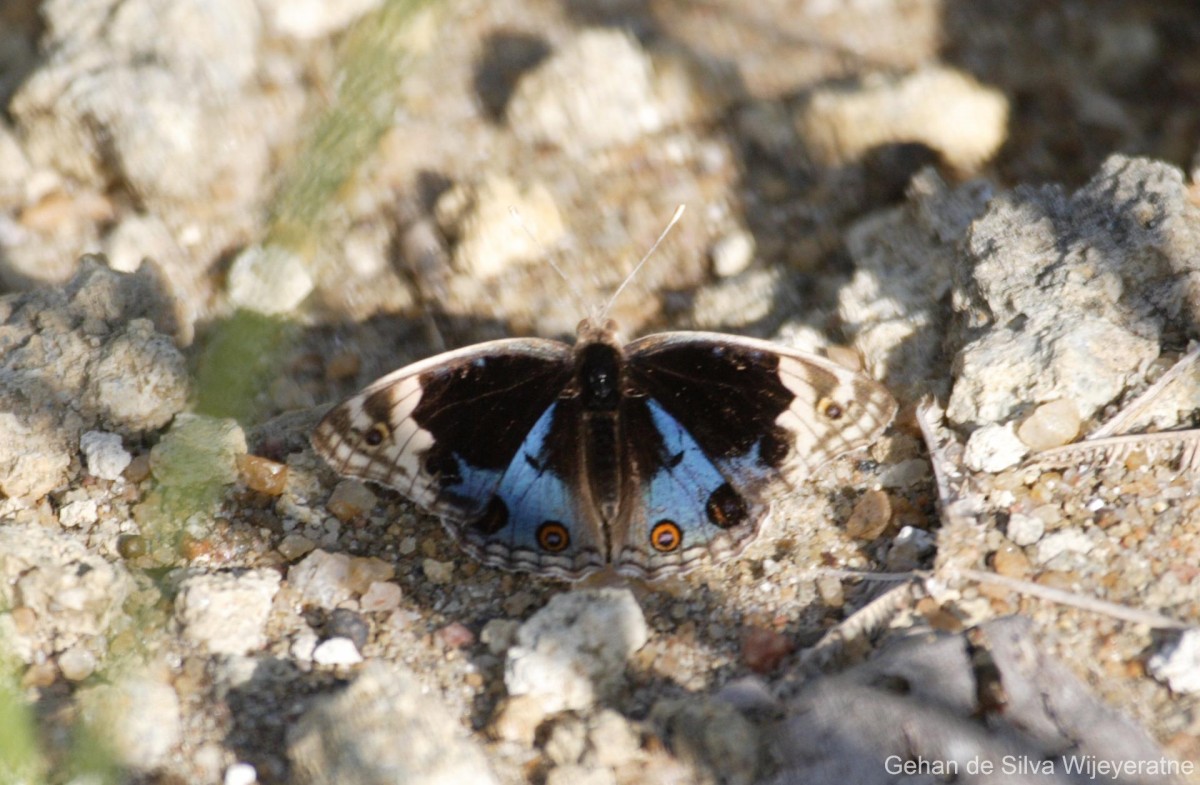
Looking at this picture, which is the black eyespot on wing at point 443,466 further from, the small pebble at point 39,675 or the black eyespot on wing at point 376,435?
the small pebble at point 39,675

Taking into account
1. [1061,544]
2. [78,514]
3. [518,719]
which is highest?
[78,514]

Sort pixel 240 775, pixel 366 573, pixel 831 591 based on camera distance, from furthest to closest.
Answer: pixel 366 573, pixel 831 591, pixel 240 775

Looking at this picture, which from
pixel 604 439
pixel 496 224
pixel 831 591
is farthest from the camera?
pixel 496 224

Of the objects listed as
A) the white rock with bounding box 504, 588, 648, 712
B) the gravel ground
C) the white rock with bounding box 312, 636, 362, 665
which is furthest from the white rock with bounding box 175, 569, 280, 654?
the white rock with bounding box 504, 588, 648, 712

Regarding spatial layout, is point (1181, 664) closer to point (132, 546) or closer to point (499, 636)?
point (499, 636)

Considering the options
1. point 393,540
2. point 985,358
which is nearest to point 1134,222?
point 985,358

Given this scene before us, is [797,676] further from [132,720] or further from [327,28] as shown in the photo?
[327,28]

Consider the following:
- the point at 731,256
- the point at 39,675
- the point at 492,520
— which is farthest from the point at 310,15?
the point at 39,675
